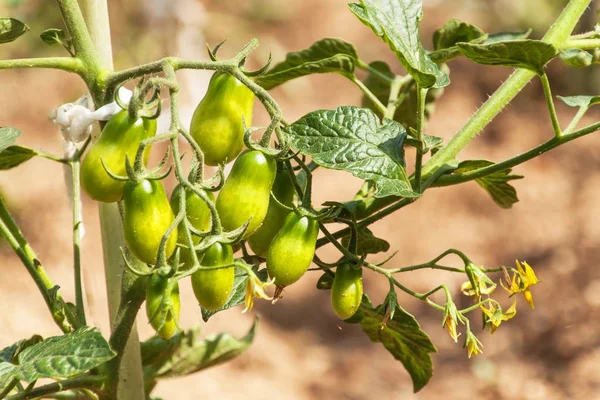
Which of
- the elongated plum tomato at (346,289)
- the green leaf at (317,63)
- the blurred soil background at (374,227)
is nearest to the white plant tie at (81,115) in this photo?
the green leaf at (317,63)

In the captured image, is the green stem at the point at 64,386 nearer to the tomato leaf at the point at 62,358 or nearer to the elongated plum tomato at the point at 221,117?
the tomato leaf at the point at 62,358

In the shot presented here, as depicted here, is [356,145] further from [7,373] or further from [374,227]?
[374,227]

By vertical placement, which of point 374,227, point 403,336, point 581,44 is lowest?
point 374,227

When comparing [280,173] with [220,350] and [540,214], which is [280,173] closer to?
[220,350]

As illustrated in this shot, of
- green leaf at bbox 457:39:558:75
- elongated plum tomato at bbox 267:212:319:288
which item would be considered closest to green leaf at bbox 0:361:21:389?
elongated plum tomato at bbox 267:212:319:288

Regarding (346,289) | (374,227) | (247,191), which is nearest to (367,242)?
(346,289)

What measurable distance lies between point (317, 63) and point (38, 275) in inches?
14.3

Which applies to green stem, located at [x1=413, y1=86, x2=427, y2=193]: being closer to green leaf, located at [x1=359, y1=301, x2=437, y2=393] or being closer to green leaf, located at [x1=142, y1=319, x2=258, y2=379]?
green leaf, located at [x1=359, y1=301, x2=437, y2=393]

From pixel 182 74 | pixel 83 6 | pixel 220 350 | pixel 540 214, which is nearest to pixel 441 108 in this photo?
pixel 540 214

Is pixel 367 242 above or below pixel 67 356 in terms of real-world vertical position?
below

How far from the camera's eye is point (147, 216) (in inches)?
24.9

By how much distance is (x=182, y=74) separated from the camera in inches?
127

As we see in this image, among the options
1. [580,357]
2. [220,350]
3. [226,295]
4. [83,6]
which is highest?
[83,6]

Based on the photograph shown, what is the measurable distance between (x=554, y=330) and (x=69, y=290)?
4.69 ft
